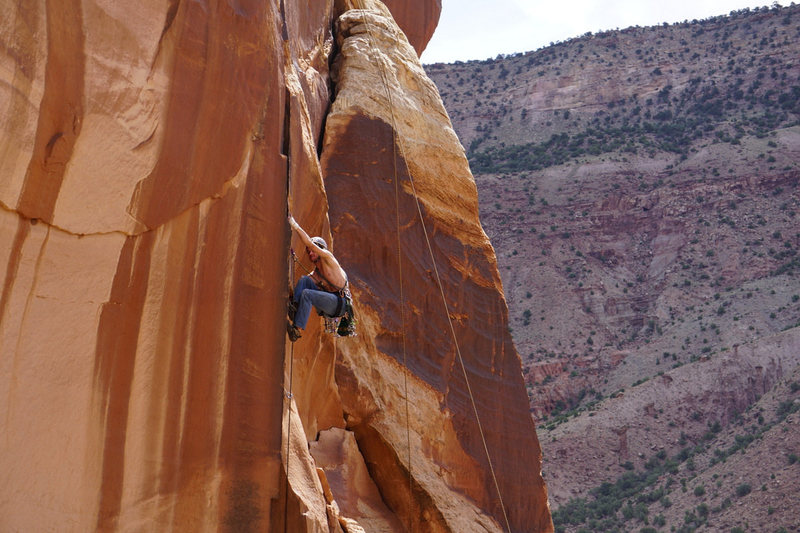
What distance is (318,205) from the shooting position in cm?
1135

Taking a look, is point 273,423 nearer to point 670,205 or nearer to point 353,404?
point 353,404

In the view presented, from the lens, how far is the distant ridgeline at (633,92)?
7638 centimetres

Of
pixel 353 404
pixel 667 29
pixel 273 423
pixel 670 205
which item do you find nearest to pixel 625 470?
pixel 670 205

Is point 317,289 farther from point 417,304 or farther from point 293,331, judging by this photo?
point 417,304

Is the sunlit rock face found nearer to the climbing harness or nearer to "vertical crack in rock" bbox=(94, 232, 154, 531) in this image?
the climbing harness

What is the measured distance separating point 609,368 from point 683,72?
32.6 metres

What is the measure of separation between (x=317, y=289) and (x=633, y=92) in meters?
76.9

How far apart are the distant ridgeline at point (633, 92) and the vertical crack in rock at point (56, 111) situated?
69880mm

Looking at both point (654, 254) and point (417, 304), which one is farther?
point (654, 254)

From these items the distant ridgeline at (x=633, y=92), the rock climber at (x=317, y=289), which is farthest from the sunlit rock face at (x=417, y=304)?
the distant ridgeline at (x=633, y=92)

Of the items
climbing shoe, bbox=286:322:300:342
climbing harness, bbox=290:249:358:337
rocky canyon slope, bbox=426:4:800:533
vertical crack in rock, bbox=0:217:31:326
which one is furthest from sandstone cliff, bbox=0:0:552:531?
rocky canyon slope, bbox=426:4:800:533

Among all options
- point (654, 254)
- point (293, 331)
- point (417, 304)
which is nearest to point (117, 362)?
point (293, 331)

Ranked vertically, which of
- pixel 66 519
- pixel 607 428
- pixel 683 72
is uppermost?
pixel 683 72

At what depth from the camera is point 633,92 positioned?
82.9m
